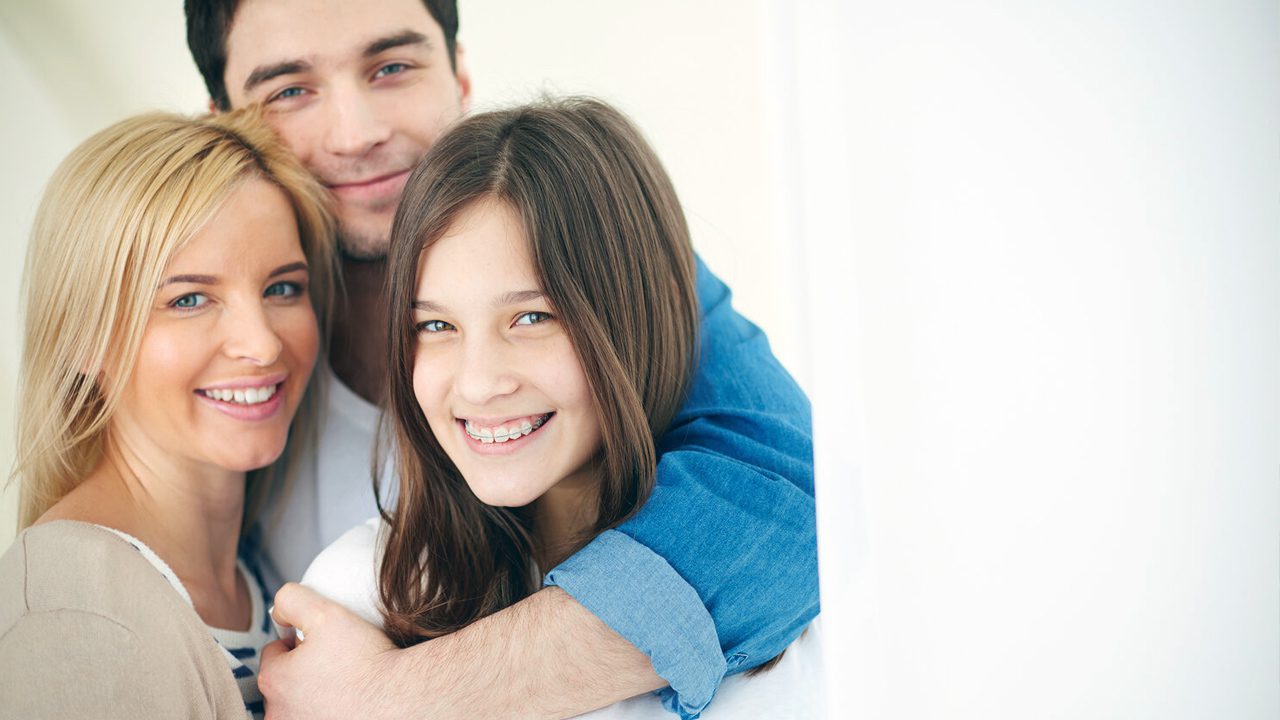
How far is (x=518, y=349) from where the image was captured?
0.88 metres

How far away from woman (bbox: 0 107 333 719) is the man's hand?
0.15 feet

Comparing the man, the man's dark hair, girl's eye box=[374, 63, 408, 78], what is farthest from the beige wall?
the man

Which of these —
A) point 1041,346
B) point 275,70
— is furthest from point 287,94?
point 1041,346

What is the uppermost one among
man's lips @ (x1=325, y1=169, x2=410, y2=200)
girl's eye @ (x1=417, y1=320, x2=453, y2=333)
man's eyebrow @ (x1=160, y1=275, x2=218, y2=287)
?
man's lips @ (x1=325, y1=169, x2=410, y2=200)

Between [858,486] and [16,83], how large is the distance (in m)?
1.19

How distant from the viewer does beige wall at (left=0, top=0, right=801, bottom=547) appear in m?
1.23

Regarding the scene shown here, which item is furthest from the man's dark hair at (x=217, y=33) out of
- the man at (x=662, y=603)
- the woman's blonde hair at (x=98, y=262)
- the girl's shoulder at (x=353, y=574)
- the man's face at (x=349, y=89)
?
the girl's shoulder at (x=353, y=574)

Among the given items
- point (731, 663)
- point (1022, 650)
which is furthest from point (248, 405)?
point (1022, 650)

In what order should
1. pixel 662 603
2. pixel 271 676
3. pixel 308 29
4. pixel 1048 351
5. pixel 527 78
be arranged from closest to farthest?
1. pixel 1048 351
2. pixel 662 603
3. pixel 271 676
4. pixel 308 29
5. pixel 527 78

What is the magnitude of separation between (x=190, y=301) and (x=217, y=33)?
0.44 meters

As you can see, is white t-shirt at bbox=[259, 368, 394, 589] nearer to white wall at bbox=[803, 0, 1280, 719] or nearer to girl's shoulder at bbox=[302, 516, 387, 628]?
girl's shoulder at bbox=[302, 516, 387, 628]

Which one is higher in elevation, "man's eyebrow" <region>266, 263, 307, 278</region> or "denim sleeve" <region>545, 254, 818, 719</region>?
"man's eyebrow" <region>266, 263, 307, 278</region>

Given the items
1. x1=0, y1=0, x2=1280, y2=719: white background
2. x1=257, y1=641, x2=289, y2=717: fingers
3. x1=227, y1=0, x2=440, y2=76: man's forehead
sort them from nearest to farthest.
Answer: x1=0, y1=0, x2=1280, y2=719: white background < x1=257, y1=641, x2=289, y2=717: fingers < x1=227, y1=0, x2=440, y2=76: man's forehead

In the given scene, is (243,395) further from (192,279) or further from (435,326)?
(435,326)
